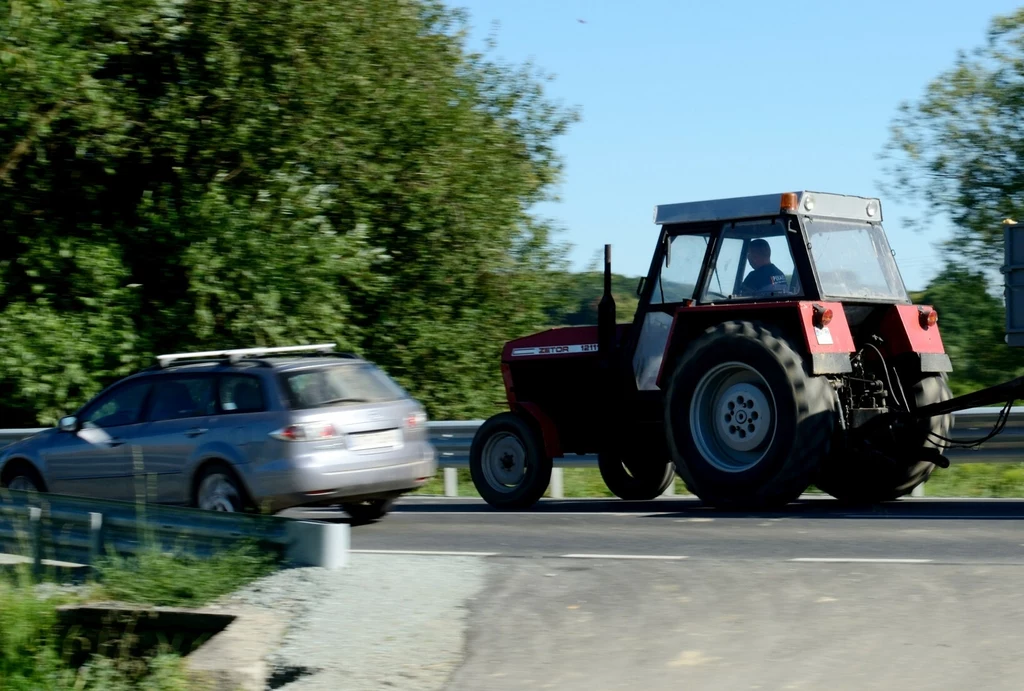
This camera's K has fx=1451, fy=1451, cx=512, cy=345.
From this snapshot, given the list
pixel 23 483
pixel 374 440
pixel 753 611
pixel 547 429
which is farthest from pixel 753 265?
pixel 23 483

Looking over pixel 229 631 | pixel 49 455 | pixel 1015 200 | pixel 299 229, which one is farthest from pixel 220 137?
pixel 229 631

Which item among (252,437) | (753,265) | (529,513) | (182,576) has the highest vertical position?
(753,265)

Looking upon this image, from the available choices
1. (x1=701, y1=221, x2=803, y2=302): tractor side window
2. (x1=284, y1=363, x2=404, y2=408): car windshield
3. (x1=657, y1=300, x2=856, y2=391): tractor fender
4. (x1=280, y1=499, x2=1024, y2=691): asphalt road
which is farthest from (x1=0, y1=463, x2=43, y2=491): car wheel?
(x1=701, y1=221, x2=803, y2=302): tractor side window

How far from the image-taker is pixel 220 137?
19.9m

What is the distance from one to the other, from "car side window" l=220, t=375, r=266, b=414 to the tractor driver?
4065 millimetres

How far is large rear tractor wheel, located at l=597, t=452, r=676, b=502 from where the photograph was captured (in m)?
14.0

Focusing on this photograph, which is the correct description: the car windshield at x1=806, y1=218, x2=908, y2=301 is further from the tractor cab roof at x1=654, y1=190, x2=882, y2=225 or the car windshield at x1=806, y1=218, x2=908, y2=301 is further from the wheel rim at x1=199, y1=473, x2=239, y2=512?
the wheel rim at x1=199, y1=473, x2=239, y2=512

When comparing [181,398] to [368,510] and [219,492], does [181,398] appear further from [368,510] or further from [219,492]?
[368,510]

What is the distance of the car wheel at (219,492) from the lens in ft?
38.5

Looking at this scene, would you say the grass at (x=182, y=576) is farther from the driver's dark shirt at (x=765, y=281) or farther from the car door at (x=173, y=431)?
the driver's dark shirt at (x=765, y=281)

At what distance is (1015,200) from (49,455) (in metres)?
15.8

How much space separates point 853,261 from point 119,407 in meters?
6.50

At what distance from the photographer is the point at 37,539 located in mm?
9281

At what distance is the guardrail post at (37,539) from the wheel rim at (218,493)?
8.32 feet
